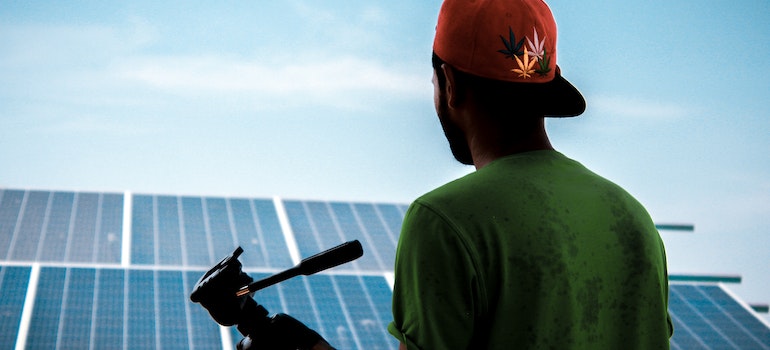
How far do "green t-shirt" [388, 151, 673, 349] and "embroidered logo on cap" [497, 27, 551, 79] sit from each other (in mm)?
113

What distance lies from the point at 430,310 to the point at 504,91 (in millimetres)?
325

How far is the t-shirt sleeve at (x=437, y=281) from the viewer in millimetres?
1201

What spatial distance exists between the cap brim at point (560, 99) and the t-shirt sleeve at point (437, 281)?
0.28 meters

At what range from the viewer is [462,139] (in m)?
1.40

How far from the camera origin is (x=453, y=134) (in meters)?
1.40

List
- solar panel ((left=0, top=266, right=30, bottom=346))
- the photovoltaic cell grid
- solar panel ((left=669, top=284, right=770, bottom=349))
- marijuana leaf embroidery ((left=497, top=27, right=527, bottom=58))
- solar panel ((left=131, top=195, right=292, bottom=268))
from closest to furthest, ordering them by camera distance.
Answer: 1. marijuana leaf embroidery ((left=497, top=27, right=527, bottom=58))
2. solar panel ((left=0, top=266, right=30, bottom=346))
3. solar panel ((left=669, top=284, right=770, bottom=349))
4. the photovoltaic cell grid
5. solar panel ((left=131, top=195, right=292, bottom=268))

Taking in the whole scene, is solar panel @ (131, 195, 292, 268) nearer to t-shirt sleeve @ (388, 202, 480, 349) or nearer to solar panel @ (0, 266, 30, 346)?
solar panel @ (0, 266, 30, 346)

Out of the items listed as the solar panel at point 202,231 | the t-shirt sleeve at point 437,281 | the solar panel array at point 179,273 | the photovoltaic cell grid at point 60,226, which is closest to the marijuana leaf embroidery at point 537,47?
the t-shirt sleeve at point 437,281

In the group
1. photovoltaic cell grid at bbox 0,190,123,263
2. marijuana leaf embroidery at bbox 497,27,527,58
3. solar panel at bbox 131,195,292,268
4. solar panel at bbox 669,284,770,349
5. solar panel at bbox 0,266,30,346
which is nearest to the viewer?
marijuana leaf embroidery at bbox 497,27,527,58

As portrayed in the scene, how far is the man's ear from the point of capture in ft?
4.46

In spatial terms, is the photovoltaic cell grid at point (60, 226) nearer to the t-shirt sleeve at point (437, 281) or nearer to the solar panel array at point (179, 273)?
the solar panel array at point (179, 273)

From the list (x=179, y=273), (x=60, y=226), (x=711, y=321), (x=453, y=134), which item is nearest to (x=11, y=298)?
(x=179, y=273)

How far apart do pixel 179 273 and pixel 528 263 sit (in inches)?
335

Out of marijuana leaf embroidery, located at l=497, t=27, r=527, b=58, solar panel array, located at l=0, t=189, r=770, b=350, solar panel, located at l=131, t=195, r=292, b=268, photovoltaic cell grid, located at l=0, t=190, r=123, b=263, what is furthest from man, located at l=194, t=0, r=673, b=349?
photovoltaic cell grid, located at l=0, t=190, r=123, b=263
